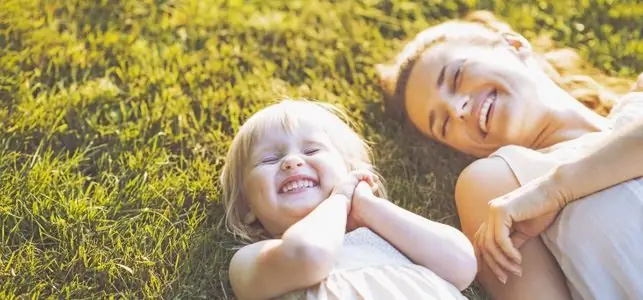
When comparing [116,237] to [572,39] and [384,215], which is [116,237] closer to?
[384,215]

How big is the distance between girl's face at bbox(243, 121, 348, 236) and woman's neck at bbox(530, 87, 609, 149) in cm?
72

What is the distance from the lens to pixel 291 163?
2.48 metres

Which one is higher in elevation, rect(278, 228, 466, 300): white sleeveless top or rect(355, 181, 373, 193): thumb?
rect(355, 181, 373, 193): thumb

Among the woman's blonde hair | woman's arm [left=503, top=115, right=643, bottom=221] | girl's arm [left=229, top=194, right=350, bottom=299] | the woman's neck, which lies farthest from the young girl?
the woman's neck

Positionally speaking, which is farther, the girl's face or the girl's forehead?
the girl's forehead

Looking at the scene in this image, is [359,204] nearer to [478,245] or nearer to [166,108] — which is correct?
[478,245]

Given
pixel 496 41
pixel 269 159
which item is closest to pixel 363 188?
pixel 269 159

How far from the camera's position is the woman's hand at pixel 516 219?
8.02 feet

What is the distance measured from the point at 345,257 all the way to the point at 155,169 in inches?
34.2

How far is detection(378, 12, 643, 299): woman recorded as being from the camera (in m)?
2.39

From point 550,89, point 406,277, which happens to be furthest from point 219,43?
point 406,277

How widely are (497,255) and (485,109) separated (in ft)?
1.94

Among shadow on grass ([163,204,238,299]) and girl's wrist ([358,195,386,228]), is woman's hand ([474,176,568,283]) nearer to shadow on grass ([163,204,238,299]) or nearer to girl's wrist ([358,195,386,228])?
girl's wrist ([358,195,386,228])

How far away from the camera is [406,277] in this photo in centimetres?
226
